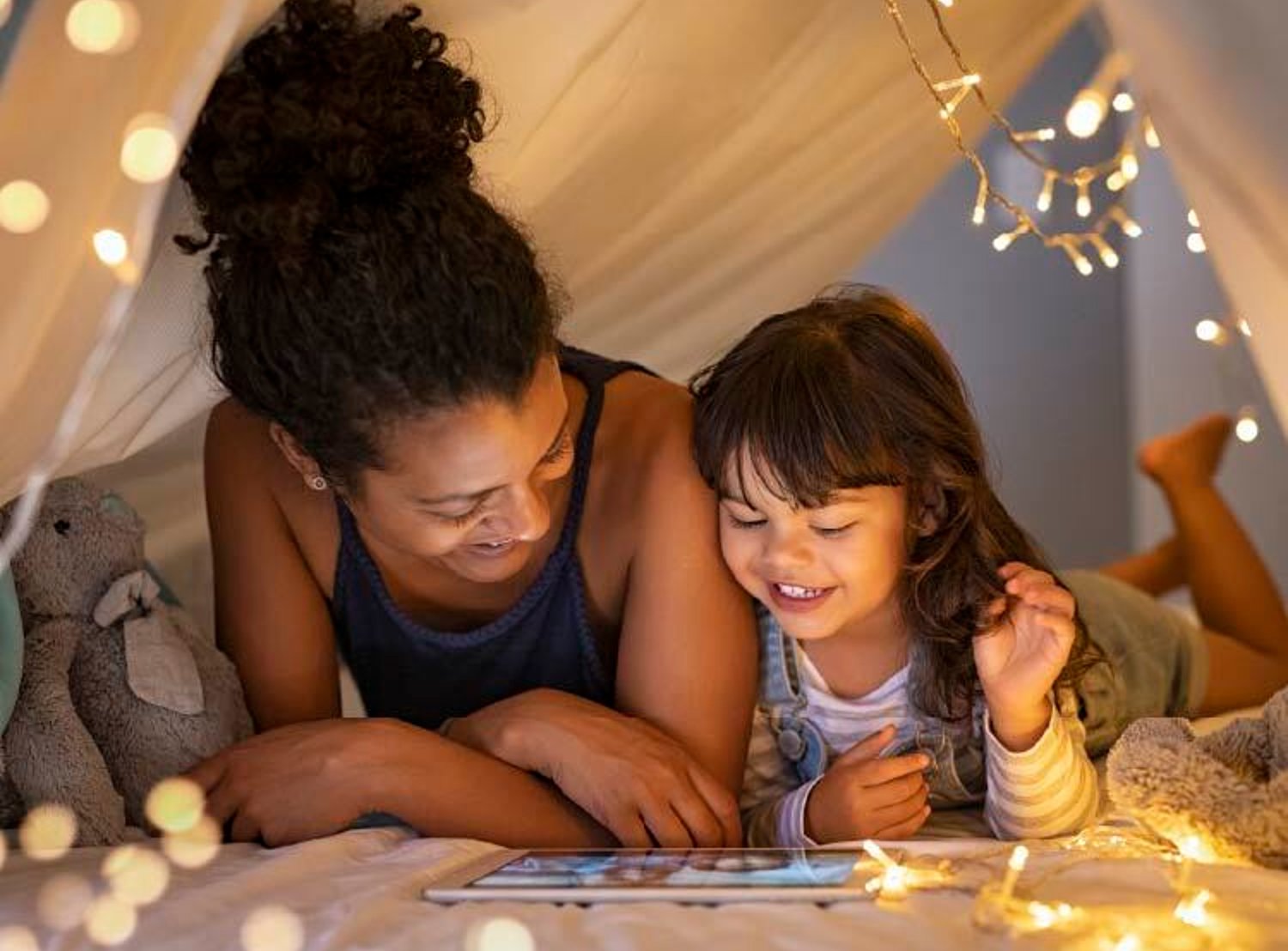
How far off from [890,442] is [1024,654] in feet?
0.69

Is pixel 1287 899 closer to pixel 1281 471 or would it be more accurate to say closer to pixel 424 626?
pixel 424 626

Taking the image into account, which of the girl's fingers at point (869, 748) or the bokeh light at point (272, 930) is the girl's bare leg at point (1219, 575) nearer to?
the girl's fingers at point (869, 748)

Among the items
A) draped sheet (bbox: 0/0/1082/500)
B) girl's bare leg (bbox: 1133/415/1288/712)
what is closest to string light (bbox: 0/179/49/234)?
draped sheet (bbox: 0/0/1082/500)

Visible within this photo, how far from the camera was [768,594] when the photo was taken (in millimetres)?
1502

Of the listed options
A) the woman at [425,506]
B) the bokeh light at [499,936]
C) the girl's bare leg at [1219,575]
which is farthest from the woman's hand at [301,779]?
the girl's bare leg at [1219,575]

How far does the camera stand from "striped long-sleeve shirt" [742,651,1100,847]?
145cm

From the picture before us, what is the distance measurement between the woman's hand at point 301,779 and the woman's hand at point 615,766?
3.8 inches

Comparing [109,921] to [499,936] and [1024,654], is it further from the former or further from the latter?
[1024,654]

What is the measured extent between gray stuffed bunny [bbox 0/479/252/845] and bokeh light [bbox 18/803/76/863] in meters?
0.05

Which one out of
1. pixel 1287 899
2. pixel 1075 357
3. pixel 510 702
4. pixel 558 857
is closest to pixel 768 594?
pixel 510 702

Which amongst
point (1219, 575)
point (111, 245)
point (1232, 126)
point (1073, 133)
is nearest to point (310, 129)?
point (111, 245)

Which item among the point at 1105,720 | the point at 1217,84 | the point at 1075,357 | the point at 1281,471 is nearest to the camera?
the point at 1217,84

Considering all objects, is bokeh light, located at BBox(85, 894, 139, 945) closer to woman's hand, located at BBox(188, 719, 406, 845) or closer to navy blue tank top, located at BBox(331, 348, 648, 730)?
woman's hand, located at BBox(188, 719, 406, 845)

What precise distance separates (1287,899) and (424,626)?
0.79 m
